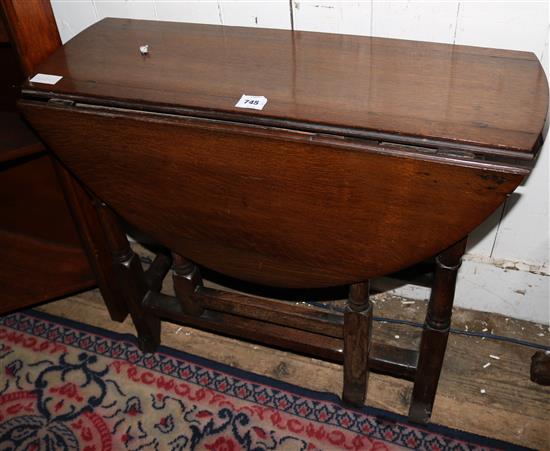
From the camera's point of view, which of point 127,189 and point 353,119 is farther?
point 127,189

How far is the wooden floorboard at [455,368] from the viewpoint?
1547 millimetres

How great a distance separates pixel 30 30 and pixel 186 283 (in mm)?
719

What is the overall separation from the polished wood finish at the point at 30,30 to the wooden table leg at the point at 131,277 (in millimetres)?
374

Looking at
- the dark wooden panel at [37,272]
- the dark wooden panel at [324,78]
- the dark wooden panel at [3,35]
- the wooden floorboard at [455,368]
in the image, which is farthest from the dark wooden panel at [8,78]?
the wooden floorboard at [455,368]

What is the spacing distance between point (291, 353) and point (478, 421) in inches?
21.3

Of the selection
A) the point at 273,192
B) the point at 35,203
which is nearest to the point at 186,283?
the point at 273,192

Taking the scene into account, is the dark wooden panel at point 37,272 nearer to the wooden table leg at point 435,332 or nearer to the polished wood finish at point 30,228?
the polished wood finish at point 30,228

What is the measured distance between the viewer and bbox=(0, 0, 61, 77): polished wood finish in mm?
1365

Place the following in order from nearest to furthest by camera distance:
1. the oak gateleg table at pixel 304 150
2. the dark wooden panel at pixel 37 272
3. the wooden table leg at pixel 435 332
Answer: the oak gateleg table at pixel 304 150 → the wooden table leg at pixel 435 332 → the dark wooden panel at pixel 37 272

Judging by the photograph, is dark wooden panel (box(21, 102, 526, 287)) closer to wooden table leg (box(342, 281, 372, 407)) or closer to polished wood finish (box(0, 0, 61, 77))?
wooden table leg (box(342, 281, 372, 407))

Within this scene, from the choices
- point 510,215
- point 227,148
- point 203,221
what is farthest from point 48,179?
point 510,215

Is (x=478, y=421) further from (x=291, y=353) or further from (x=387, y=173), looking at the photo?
(x=387, y=173)

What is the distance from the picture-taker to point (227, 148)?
1114 mm

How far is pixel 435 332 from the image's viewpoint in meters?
1.34
